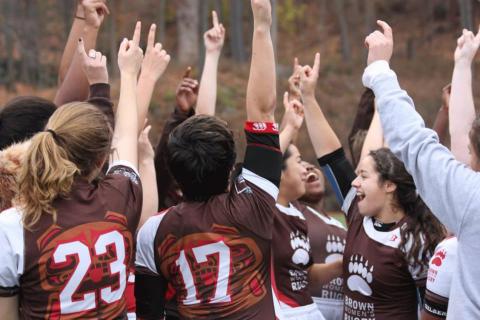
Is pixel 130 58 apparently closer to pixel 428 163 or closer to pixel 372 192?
pixel 372 192

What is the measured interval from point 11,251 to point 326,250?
263 cm

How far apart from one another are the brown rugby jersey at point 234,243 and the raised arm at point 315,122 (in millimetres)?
1183

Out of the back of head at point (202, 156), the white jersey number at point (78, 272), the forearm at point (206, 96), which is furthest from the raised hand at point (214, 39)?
the white jersey number at point (78, 272)

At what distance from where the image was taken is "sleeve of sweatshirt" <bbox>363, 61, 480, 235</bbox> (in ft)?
9.60

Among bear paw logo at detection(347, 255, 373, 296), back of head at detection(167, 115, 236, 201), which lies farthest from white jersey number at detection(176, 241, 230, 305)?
bear paw logo at detection(347, 255, 373, 296)

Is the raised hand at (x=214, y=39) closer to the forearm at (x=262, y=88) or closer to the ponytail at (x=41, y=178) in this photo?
the forearm at (x=262, y=88)

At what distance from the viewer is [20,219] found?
328 cm

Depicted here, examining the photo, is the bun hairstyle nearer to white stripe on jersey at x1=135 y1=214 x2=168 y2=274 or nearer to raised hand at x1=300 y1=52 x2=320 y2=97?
raised hand at x1=300 y1=52 x2=320 y2=97

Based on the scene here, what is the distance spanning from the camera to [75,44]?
16.5 ft

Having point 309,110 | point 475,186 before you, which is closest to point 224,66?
point 309,110

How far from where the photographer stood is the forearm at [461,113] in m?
3.68

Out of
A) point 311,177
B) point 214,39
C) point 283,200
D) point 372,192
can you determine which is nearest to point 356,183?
point 372,192

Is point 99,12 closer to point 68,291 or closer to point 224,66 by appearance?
point 68,291

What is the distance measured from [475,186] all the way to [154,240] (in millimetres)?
1506
